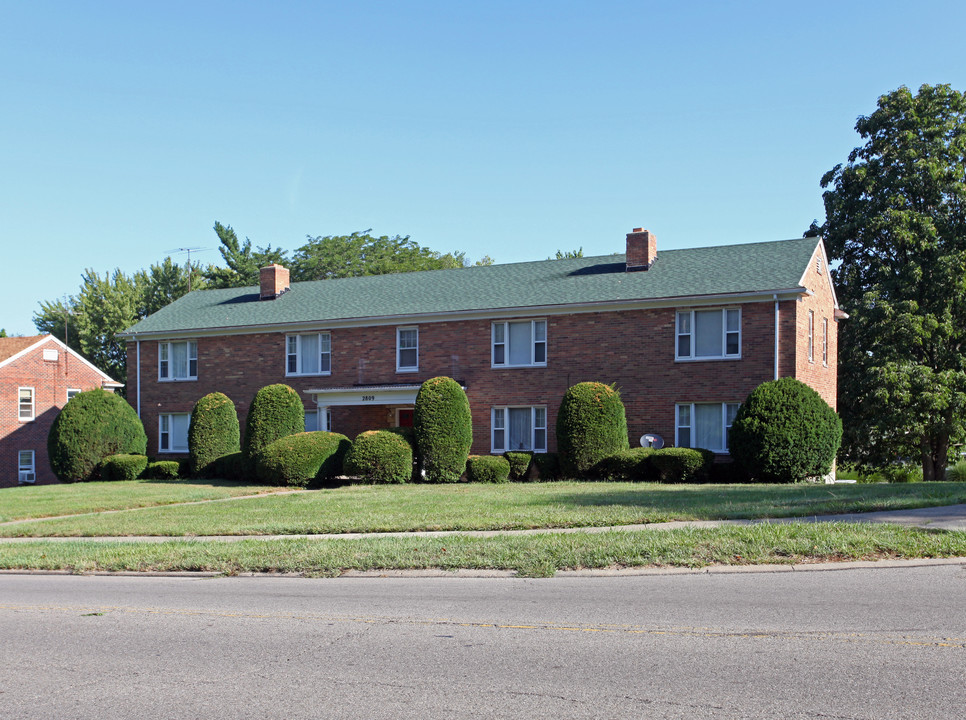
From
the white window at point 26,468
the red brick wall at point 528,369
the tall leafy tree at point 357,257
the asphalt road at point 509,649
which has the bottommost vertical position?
the white window at point 26,468

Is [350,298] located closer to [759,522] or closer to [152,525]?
[152,525]

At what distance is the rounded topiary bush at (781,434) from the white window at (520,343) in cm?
697

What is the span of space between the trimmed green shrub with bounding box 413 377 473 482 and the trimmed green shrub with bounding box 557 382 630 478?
114 inches

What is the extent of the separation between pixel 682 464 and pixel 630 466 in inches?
56.1

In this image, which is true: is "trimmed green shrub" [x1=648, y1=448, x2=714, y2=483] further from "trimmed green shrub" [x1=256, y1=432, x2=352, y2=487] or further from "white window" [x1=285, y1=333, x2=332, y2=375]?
"white window" [x1=285, y1=333, x2=332, y2=375]

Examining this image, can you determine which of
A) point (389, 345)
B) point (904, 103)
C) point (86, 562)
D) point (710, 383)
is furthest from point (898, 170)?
point (86, 562)

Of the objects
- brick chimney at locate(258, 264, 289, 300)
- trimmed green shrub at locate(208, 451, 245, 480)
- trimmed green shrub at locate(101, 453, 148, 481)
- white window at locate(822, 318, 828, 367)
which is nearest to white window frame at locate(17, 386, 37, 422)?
trimmed green shrub at locate(101, 453, 148, 481)

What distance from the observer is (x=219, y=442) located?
103 ft

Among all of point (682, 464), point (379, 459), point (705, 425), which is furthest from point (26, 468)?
point (682, 464)

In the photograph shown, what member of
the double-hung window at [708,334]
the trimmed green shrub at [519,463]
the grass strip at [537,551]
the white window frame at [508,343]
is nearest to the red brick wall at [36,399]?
the white window frame at [508,343]

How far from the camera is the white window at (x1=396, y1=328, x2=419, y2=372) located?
3136 cm

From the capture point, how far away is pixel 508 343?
29.9 m

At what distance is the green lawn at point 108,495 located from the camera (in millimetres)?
21766

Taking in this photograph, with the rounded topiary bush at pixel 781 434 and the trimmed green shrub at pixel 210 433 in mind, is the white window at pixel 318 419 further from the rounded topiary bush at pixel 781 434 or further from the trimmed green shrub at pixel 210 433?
the rounded topiary bush at pixel 781 434
